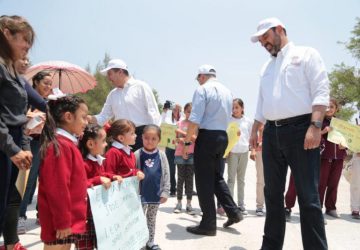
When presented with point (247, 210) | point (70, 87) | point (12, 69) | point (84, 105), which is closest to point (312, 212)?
point (84, 105)

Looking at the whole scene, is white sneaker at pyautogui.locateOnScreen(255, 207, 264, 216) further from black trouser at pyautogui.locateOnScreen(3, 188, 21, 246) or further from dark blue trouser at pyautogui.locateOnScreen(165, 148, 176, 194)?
black trouser at pyautogui.locateOnScreen(3, 188, 21, 246)

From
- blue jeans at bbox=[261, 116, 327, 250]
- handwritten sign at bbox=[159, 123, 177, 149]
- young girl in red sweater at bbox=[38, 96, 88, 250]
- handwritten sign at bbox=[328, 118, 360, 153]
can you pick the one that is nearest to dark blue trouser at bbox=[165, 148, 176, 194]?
handwritten sign at bbox=[159, 123, 177, 149]

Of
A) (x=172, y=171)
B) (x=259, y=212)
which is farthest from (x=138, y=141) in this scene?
(x=172, y=171)

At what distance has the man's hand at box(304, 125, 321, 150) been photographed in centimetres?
315

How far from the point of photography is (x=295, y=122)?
3365 millimetres

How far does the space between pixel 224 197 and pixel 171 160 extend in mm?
3283

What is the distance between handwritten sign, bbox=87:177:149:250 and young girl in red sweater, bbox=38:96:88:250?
0.53 ft

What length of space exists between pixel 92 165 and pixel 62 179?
57 centimetres

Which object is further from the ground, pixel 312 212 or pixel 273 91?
pixel 273 91

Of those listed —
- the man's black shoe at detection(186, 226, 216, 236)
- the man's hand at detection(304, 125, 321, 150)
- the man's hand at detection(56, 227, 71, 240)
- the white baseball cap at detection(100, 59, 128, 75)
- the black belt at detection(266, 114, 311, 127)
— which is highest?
the white baseball cap at detection(100, 59, 128, 75)

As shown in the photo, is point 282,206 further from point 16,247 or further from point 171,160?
point 171,160

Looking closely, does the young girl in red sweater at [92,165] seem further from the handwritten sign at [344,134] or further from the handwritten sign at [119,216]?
the handwritten sign at [344,134]

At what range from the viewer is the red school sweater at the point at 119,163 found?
134 inches

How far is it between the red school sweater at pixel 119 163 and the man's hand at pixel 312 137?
5.30 ft
